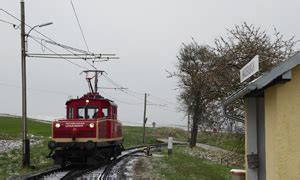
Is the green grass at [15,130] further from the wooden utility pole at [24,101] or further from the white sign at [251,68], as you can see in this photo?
the white sign at [251,68]

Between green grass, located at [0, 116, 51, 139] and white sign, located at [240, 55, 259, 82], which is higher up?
white sign, located at [240, 55, 259, 82]

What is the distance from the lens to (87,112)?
22781 millimetres

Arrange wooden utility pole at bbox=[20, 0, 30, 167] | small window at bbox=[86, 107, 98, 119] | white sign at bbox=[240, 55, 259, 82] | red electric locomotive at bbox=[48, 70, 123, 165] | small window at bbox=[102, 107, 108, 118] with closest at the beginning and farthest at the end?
white sign at bbox=[240, 55, 259, 82]
wooden utility pole at bbox=[20, 0, 30, 167]
red electric locomotive at bbox=[48, 70, 123, 165]
small window at bbox=[86, 107, 98, 119]
small window at bbox=[102, 107, 108, 118]

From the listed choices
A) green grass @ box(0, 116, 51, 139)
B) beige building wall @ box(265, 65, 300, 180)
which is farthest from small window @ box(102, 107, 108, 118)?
green grass @ box(0, 116, 51, 139)

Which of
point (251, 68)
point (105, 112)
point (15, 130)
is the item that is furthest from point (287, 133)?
point (15, 130)

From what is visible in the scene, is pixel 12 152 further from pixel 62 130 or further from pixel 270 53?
pixel 270 53

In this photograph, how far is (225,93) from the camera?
73.2 ft

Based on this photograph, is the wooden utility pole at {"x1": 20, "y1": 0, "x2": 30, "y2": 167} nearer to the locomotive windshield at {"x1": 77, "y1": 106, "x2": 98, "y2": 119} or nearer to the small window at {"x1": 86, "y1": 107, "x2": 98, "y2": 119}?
the locomotive windshield at {"x1": 77, "y1": 106, "x2": 98, "y2": 119}

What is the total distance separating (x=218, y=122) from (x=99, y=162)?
241 inches

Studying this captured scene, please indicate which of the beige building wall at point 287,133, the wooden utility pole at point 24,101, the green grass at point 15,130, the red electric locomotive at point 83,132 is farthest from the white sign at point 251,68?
the green grass at point 15,130

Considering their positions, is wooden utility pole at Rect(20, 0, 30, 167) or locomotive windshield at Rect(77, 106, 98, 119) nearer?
wooden utility pole at Rect(20, 0, 30, 167)

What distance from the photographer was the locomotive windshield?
74.7 feet

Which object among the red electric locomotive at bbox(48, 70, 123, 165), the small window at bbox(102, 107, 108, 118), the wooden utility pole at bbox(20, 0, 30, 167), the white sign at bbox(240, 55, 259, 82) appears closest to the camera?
the white sign at bbox(240, 55, 259, 82)

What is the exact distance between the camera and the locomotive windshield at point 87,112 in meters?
22.8
